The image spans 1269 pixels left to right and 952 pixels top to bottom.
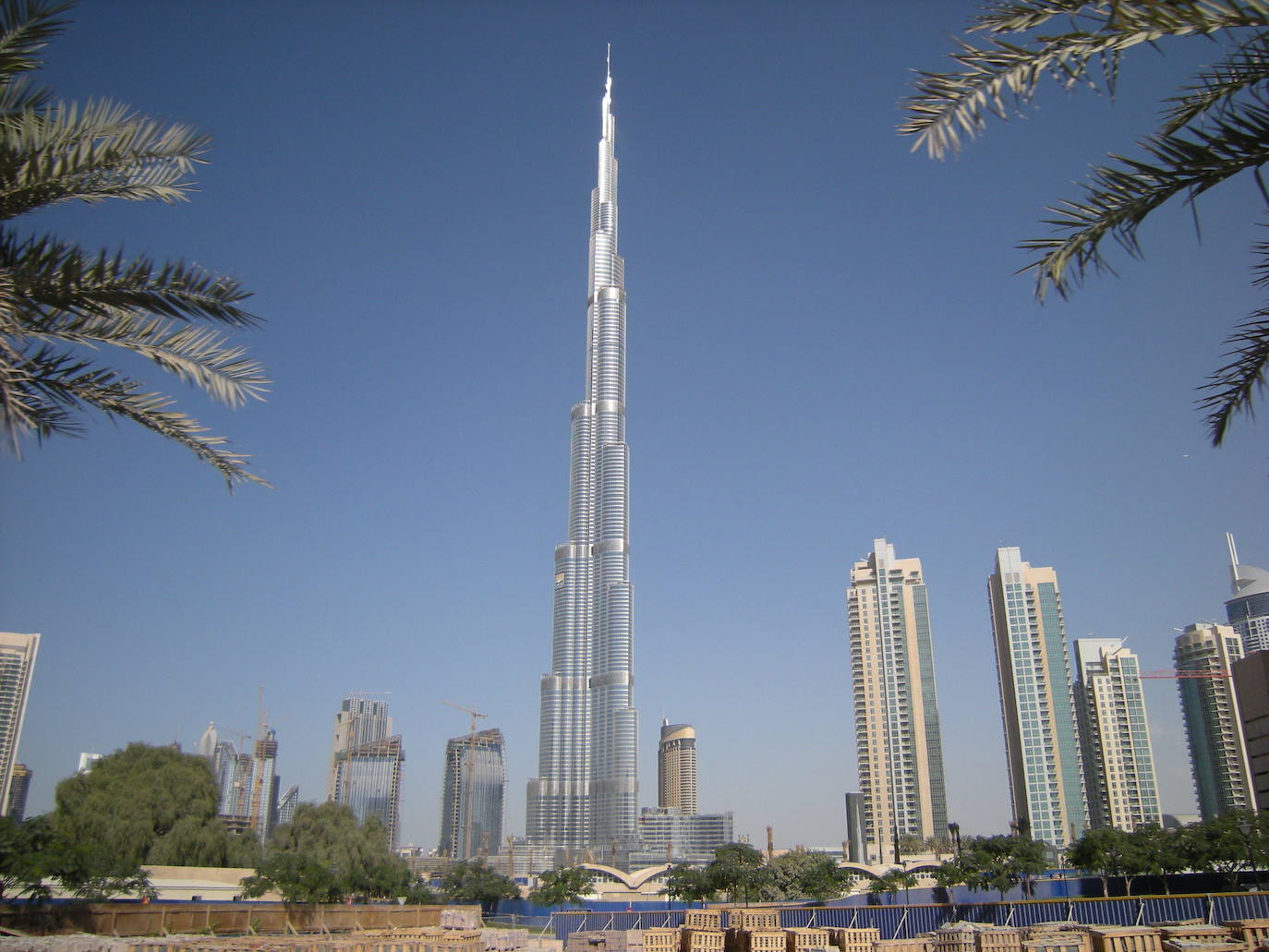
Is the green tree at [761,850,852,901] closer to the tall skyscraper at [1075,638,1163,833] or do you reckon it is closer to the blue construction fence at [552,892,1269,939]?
the blue construction fence at [552,892,1269,939]

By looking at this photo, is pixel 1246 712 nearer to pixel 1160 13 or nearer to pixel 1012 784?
pixel 1160 13

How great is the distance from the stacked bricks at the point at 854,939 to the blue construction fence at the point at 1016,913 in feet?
24.4

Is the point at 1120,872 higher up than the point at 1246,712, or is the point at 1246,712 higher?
the point at 1246,712

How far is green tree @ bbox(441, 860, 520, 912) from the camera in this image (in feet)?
209

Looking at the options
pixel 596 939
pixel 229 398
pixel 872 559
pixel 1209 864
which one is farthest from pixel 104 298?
pixel 872 559

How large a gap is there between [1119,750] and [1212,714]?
49.4 m

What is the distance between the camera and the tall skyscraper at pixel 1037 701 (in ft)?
448

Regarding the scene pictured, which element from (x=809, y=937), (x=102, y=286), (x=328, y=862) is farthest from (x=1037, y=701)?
(x=102, y=286)

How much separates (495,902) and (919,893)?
30.2 m

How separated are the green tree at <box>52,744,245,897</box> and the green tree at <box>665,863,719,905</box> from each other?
25256 millimetres

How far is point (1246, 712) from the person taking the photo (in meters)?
43.2

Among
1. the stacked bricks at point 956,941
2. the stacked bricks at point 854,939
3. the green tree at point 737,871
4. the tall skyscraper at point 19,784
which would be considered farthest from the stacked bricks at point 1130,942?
the tall skyscraper at point 19,784

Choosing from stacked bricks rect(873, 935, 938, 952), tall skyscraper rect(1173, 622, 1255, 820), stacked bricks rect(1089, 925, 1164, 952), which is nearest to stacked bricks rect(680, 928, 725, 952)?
stacked bricks rect(873, 935, 938, 952)

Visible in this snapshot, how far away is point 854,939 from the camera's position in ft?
86.3
